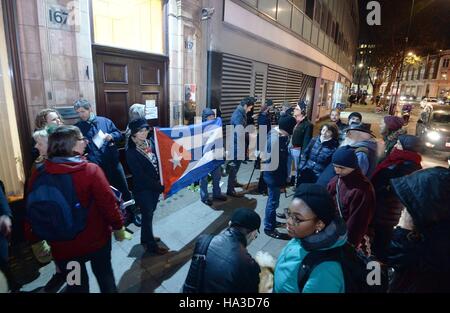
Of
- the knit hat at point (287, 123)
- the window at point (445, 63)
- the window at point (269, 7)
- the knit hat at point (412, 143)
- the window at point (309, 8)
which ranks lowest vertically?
the knit hat at point (412, 143)

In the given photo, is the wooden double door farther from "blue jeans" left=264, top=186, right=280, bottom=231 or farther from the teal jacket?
the teal jacket

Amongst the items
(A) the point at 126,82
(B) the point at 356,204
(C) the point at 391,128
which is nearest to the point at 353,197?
(B) the point at 356,204

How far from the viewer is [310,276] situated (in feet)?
5.13

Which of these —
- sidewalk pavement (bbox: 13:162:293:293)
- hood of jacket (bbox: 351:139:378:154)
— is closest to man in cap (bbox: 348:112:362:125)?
hood of jacket (bbox: 351:139:378:154)

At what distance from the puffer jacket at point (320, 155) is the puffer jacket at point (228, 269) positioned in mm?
3031

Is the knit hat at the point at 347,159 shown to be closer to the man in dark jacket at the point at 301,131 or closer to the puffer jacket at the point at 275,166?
the puffer jacket at the point at 275,166

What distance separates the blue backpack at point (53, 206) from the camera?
209 cm

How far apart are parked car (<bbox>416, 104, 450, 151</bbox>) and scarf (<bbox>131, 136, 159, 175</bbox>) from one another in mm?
11127

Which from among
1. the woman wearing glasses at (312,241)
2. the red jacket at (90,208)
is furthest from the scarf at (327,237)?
the red jacket at (90,208)

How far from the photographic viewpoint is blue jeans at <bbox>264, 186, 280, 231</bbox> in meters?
4.35

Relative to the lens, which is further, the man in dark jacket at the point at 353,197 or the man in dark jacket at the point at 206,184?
the man in dark jacket at the point at 206,184

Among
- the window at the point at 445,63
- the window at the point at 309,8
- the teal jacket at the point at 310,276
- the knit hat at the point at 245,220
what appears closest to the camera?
the teal jacket at the point at 310,276

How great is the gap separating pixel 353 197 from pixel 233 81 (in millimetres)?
6908
